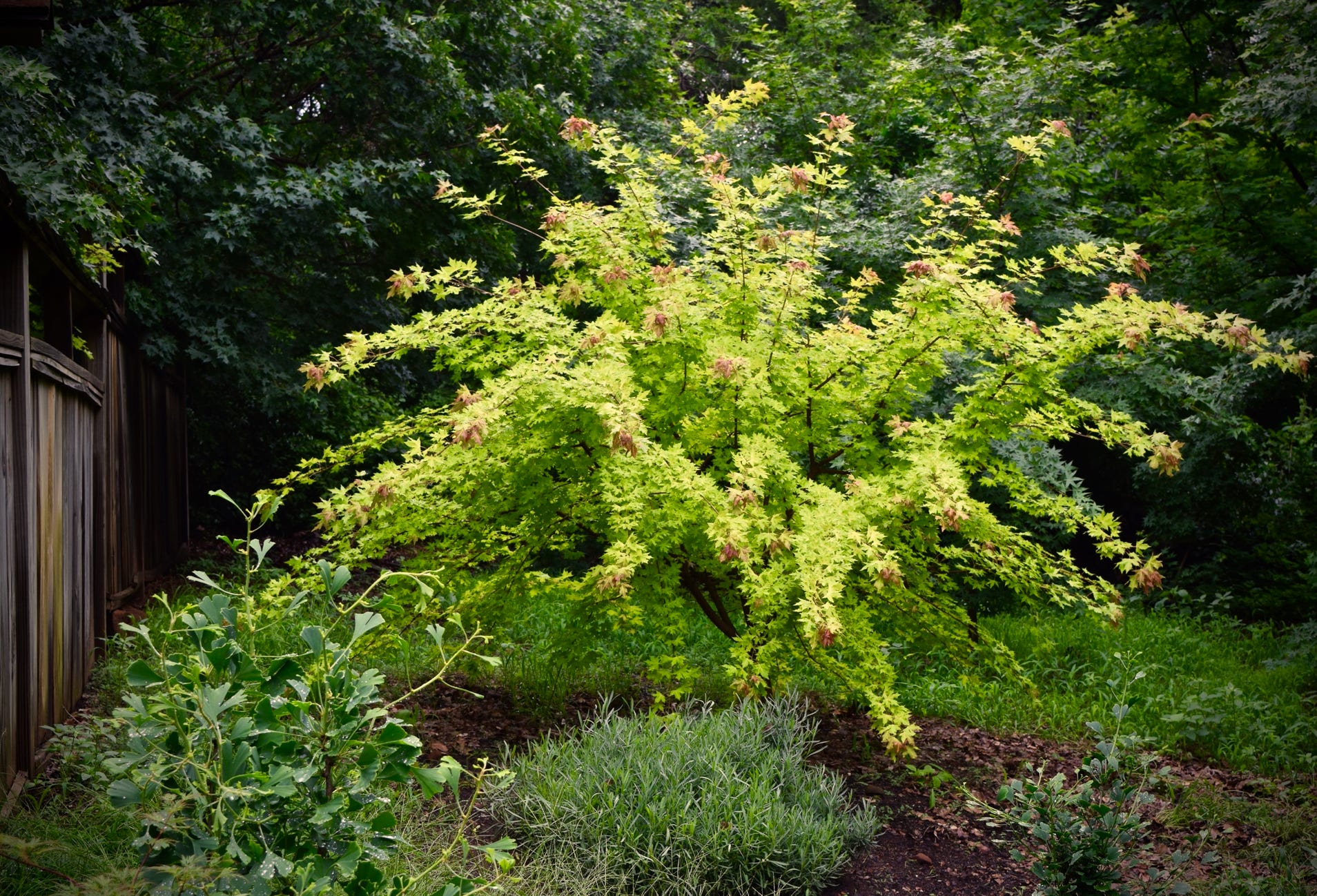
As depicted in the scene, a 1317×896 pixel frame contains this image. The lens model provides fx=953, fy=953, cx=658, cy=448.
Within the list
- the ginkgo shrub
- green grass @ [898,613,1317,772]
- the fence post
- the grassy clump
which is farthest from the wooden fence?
green grass @ [898,613,1317,772]

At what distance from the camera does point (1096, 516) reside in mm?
4633

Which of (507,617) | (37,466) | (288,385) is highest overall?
(288,385)

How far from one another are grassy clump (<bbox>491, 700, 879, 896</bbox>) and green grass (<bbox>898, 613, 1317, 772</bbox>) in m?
1.30

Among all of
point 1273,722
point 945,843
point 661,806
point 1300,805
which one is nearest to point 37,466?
point 661,806

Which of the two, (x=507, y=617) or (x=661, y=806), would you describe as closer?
(x=661, y=806)

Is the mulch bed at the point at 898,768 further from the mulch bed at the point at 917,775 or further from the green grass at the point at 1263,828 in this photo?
the green grass at the point at 1263,828

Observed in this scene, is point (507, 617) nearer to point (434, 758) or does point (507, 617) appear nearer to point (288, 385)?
point (434, 758)

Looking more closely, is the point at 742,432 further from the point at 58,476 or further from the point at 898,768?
the point at 58,476

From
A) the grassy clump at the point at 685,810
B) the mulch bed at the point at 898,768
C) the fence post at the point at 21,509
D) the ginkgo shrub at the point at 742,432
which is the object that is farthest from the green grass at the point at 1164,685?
the fence post at the point at 21,509

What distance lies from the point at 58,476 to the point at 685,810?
3.09 m

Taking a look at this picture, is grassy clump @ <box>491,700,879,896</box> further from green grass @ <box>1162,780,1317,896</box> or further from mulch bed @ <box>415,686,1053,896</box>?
green grass @ <box>1162,780,1317,896</box>

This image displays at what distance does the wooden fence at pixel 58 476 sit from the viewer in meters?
3.44

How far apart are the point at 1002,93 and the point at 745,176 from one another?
2.54 m

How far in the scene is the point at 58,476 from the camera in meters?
4.22
